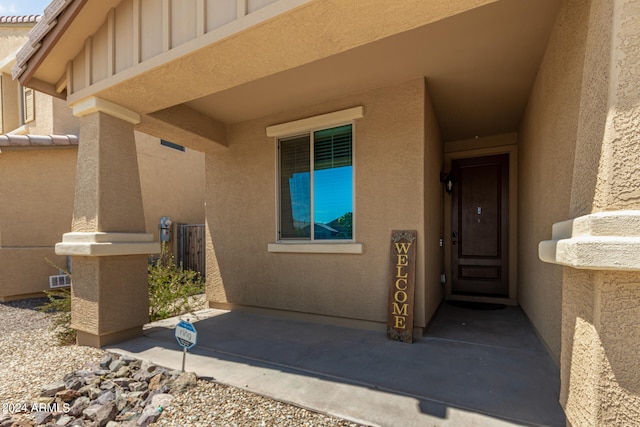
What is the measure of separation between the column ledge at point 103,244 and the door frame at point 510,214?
5.34 m

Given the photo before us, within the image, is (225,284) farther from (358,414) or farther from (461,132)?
(461,132)

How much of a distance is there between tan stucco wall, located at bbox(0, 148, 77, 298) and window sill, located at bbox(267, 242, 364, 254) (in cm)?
590

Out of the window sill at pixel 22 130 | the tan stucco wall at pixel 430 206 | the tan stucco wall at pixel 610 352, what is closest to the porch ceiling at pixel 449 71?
the tan stucco wall at pixel 430 206

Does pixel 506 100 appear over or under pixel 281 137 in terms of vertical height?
over

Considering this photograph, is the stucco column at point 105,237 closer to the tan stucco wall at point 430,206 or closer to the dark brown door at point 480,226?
the tan stucco wall at point 430,206

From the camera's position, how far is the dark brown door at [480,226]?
19.1 feet

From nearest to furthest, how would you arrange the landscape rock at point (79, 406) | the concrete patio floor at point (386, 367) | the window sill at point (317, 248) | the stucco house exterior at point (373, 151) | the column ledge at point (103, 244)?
1. the stucco house exterior at point (373, 151)
2. the concrete patio floor at point (386, 367)
3. the landscape rock at point (79, 406)
4. the column ledge at point (103, 244)
5. the window sill at point (317, 248)

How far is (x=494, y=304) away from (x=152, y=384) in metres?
5.57

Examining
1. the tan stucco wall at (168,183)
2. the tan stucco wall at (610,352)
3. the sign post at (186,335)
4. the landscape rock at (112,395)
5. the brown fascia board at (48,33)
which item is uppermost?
the brown fascia board at (48,33)

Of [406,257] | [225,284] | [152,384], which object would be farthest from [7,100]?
[406,257]

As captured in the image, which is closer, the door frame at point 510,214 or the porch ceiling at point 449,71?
the porch ceiling at point 449,71

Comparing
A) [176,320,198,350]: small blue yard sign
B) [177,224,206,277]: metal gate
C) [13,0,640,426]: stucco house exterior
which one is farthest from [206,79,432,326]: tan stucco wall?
[177,224,206,277]: metal gate

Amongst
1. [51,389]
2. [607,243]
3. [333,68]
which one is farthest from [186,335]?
[333,68]

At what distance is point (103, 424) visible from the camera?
2.26 meters
